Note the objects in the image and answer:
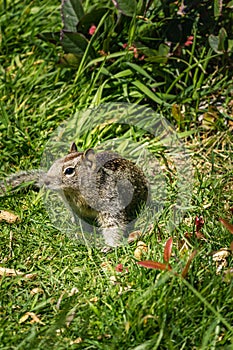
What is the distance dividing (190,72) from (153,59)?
0.35 m

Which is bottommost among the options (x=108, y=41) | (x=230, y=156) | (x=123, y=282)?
(x=230, y=156)

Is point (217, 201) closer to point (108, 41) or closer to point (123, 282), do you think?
point (123, 282)

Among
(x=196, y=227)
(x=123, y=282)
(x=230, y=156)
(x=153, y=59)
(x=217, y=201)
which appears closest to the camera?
(x=123, y=282)

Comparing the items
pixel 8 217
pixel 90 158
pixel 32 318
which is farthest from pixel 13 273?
pixel 90 158

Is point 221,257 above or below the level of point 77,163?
below

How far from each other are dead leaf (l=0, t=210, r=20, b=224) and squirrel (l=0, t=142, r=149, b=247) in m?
0.26

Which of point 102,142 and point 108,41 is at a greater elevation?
point 108,41

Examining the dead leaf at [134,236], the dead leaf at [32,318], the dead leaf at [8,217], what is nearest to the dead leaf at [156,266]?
the dead leaf at [32,318]

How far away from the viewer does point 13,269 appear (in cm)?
377

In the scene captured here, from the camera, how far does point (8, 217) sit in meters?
4.19

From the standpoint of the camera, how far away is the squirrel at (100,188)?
13.4 ft

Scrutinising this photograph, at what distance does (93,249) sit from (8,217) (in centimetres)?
60

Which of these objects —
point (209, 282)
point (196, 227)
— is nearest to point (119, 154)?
point (196, 227)

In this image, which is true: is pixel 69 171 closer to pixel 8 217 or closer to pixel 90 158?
pixel 90 158
